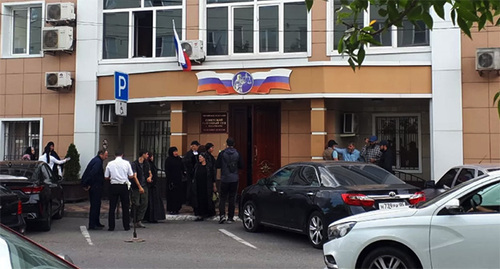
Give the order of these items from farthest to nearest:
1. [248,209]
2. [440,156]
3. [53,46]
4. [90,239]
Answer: [53,46] → [440,156] → [248,209] → [90,239]

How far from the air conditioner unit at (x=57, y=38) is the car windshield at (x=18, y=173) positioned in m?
5.69

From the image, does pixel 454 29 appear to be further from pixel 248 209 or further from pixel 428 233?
pixel 428 233

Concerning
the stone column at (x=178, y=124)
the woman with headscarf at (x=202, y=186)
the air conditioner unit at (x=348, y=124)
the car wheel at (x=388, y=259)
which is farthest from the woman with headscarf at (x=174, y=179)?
the car wheel at (x=388, y=259)

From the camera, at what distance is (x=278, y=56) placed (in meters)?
14.0

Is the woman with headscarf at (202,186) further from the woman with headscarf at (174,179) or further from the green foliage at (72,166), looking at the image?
the green foliage at (72,166)

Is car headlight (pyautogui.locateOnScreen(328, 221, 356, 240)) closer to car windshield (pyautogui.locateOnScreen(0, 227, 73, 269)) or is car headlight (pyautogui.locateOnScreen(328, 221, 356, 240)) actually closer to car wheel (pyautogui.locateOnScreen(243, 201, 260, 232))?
car windshield (pyautogui.locateOnScreen(0, 227, 73, 269))

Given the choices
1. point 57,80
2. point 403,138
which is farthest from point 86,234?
point 403,138

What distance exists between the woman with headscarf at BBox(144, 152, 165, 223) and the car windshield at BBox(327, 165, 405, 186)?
14.7 feet

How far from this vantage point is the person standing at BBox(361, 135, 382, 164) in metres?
13.2

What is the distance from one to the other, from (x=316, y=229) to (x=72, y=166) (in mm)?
9148

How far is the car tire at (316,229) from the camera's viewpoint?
836 centimetres

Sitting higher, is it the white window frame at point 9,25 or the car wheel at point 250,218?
the white window frame at point 9,25

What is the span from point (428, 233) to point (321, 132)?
8.21m

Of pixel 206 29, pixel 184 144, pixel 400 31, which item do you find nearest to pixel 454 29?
pixel 400 31
